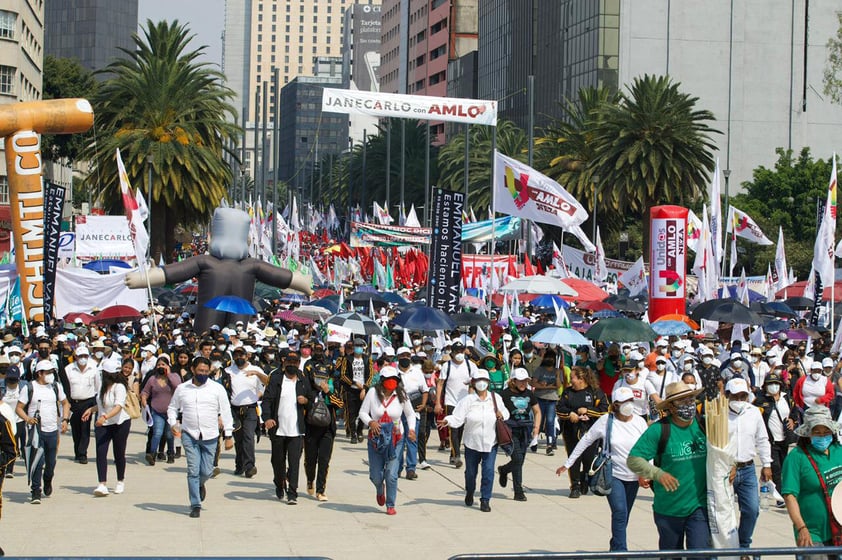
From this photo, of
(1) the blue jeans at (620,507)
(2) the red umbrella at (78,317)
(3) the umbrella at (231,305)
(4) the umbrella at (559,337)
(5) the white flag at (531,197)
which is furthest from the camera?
(2) the red umbrella at (78,317)

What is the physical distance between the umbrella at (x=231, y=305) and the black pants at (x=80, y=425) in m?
7.39

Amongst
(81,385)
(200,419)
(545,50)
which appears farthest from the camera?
(545,50)

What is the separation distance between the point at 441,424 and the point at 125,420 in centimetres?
514

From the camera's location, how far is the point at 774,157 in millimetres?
74125

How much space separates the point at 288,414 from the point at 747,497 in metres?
4.83

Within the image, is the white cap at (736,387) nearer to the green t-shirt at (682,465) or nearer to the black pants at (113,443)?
the green t-shirt at (682,465)

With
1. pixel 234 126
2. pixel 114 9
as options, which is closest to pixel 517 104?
pixel 234 126

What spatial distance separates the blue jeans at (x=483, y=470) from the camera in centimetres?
1293

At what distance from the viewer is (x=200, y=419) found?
1263cm

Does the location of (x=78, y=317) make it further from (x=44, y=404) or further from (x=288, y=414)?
(x=288, y=414)

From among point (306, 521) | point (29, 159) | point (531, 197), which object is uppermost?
point (29, 159)

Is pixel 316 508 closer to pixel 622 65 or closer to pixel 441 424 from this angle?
pixel 441 424

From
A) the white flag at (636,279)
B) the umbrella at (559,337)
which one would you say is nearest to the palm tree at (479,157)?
the white flag at (636,279)

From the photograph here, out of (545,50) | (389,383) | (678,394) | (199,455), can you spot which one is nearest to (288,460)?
(199,455)
